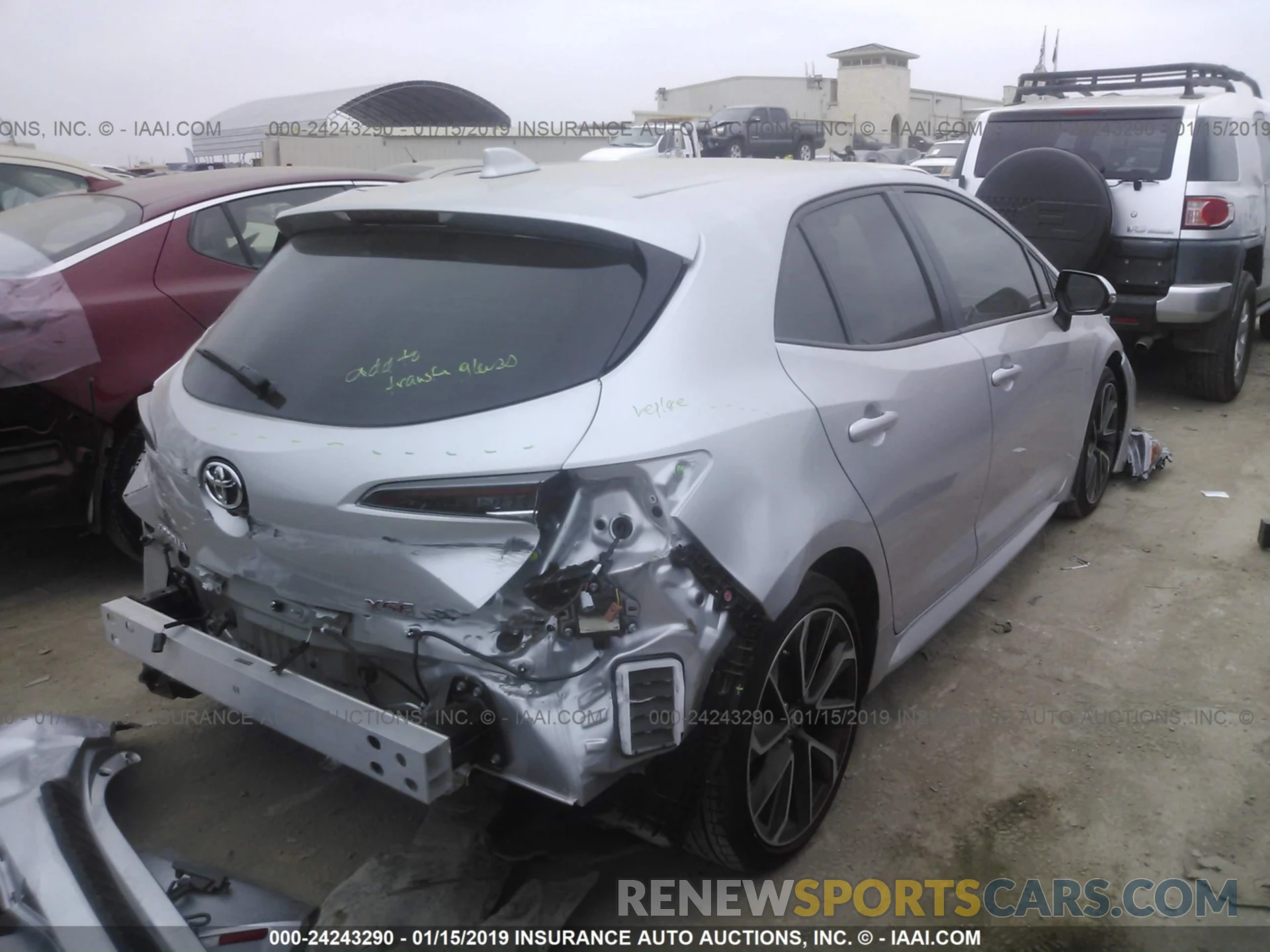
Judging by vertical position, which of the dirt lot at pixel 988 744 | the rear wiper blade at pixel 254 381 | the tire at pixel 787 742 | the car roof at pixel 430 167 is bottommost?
the dirt lot at pixel 988 744

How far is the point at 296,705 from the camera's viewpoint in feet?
7.21

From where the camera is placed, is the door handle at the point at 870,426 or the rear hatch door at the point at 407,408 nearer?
the rear hatch door at the point at 407,408

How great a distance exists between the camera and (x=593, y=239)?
228 centimetres

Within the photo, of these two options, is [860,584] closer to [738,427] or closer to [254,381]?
[738,427]

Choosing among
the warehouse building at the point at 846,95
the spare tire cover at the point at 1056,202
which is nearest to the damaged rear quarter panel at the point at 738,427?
the spare tire cover at the point at 1056,202

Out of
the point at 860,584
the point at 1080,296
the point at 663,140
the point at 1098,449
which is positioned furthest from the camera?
the point at 663,140

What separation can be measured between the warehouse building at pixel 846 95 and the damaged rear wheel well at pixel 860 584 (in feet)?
180

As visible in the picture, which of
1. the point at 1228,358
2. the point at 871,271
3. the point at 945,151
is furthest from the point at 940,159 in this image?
the point at 871,271

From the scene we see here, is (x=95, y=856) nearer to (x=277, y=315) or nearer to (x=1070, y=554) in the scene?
(x=277, y=315)

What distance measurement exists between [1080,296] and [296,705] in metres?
3.29

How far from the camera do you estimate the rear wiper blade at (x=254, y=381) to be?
2.31 meters

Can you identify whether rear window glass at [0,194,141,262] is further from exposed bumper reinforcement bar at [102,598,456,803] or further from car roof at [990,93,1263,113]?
car roof at [990,93,1263,113]

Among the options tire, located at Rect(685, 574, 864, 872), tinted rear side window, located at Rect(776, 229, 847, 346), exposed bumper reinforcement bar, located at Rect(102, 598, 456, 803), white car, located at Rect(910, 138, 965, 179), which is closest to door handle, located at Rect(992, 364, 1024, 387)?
tinted rear side window, located at Rect(776, 229, 847, 346)

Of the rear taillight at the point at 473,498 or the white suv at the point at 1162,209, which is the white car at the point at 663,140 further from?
the rear taillight at the point at 473,498
